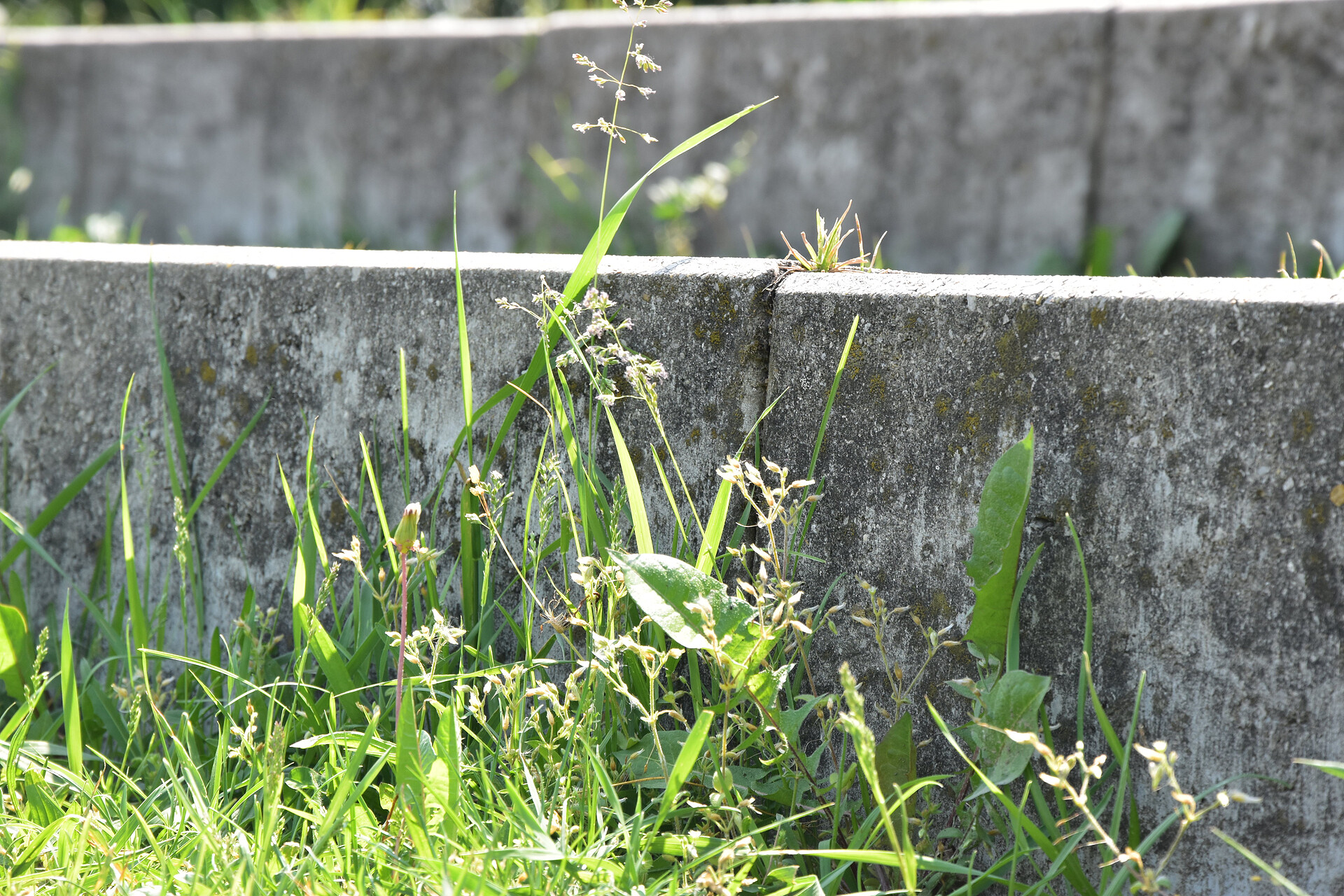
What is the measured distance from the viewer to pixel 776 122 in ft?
12.0

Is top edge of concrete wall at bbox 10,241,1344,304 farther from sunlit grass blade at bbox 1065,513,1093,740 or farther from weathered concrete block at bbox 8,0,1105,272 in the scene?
weathered concrete block at bbox 8,0,1105,272

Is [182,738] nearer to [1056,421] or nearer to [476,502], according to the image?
[476,502]

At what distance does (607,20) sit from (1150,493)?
11.1 ft

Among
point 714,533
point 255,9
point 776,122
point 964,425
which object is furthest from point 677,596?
point 255,9

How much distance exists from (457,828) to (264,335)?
0.92 m

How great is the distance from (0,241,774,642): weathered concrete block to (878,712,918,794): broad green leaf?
1.39ft

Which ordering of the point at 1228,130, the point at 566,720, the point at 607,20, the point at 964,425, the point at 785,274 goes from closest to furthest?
the point at 566,720 < the point at 964,425 < the point at 785,274 < the point at 1228,130 < the point at 607,20

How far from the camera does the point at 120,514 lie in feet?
5.58

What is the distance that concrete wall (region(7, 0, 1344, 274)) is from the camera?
316cm

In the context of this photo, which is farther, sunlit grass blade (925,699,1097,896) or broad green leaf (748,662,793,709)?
broad green leaf (748,662,793,709)

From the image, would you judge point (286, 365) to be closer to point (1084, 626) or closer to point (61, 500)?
point (61, 500)

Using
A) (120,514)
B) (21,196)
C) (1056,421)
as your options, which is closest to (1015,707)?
(1056,421)

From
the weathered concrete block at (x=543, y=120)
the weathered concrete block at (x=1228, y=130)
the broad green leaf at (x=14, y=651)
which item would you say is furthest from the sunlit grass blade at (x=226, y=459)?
the weathered concrete block at (x=1228, y=130)

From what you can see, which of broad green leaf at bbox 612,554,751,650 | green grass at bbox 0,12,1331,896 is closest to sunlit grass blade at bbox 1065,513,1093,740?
green grass at bbox 0,12,1331,896
